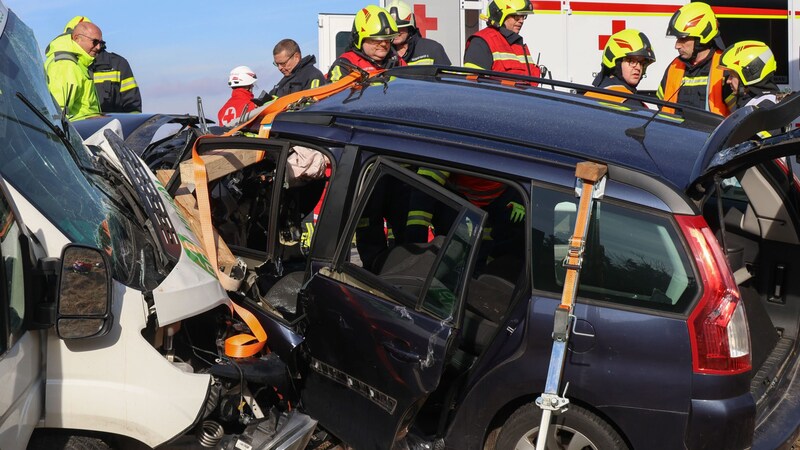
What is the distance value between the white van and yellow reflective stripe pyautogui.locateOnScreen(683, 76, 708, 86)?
16.1ft

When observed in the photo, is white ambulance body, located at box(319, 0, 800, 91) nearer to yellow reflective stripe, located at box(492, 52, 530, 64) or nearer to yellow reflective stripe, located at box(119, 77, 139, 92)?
yellow reflective stripe, located at box(492, 52, 530, 64)

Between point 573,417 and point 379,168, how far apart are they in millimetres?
1203

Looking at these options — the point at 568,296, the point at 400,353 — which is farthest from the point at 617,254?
the point at 400,353

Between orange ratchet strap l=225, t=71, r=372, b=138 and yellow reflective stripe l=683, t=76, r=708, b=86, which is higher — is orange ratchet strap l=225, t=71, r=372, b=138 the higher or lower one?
the higher one

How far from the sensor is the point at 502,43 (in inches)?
318

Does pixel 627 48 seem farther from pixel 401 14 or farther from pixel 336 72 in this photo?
pixel 336 72

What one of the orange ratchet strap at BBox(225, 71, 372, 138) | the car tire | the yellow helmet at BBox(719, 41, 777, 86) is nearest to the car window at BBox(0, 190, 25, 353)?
the car tire

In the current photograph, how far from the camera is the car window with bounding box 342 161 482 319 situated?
352 centimetres

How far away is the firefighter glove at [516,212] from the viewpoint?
4.84 m

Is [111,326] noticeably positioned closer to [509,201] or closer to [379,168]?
[379,168]

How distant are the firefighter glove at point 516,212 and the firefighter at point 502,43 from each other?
3.26 m

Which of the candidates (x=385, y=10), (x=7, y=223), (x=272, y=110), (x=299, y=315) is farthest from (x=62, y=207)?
(x=385, y=10)

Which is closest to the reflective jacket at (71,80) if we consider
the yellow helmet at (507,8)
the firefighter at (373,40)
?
the firefighter at (373,40)

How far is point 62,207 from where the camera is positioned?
3119 millimetres
